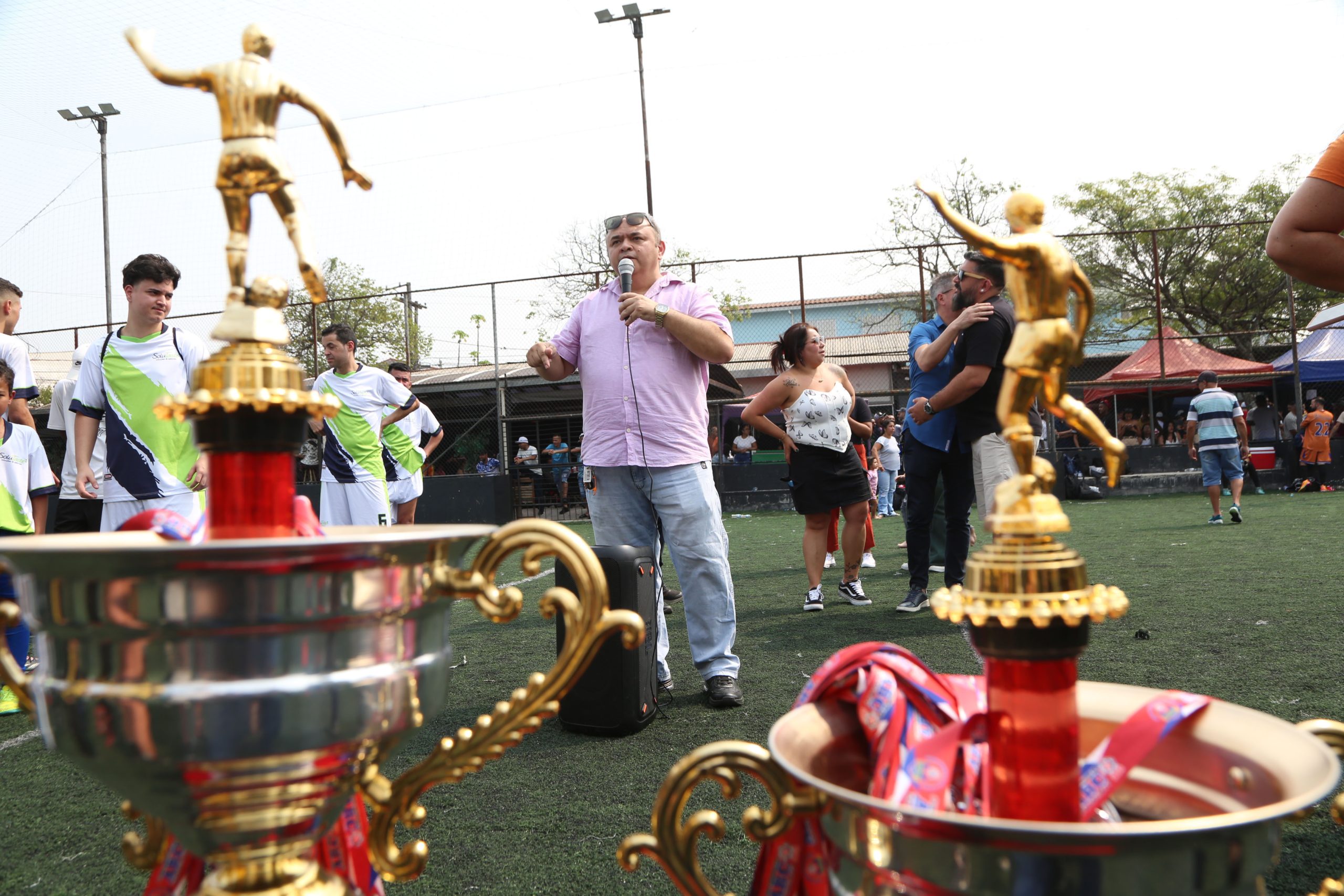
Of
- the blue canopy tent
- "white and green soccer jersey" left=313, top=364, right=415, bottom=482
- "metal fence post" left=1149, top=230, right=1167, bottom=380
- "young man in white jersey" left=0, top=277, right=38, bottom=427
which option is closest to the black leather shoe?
"young man in white jersey" left=0, top=277, right=38, bottom=427

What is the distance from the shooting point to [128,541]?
85cm

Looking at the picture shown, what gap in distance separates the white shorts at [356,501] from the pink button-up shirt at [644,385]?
333 centimetres

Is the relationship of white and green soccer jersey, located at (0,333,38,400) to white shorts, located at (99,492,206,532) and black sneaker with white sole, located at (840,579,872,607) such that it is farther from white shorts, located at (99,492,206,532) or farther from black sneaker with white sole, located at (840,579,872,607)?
black sneaker with white sole, located at (840,579,872,607)

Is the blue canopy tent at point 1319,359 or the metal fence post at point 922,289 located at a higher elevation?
the metal fence post at point 922,289

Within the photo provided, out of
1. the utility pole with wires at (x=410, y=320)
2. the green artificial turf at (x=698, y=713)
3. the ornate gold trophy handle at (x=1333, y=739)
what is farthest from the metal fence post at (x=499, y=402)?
the ornate gold trophy handle at (x=1333, y=739)

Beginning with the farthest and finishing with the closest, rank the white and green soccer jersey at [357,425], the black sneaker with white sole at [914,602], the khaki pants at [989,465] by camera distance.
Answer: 1. the white and green soccer jersey at [357,425]
2. the black sneaker with white sole at [914,602]
3. the khaki pants at [989,465]

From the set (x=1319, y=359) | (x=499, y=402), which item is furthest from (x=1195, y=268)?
(x=499, y=402)

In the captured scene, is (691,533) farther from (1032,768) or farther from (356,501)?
(356,501)

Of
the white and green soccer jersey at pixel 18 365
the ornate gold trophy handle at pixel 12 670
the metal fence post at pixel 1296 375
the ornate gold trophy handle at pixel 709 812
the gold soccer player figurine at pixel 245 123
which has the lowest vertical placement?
the ornate gold trophy handle at pixel 709 812

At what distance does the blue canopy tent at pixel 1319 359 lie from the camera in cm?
1616

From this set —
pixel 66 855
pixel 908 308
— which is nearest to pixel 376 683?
pixel 66 855

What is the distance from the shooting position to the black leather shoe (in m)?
3.22

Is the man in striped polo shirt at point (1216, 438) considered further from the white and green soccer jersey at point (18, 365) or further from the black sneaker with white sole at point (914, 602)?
the white and green soccer jersey at point (18, 365)

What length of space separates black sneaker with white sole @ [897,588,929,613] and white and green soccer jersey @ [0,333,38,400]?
4350mm
